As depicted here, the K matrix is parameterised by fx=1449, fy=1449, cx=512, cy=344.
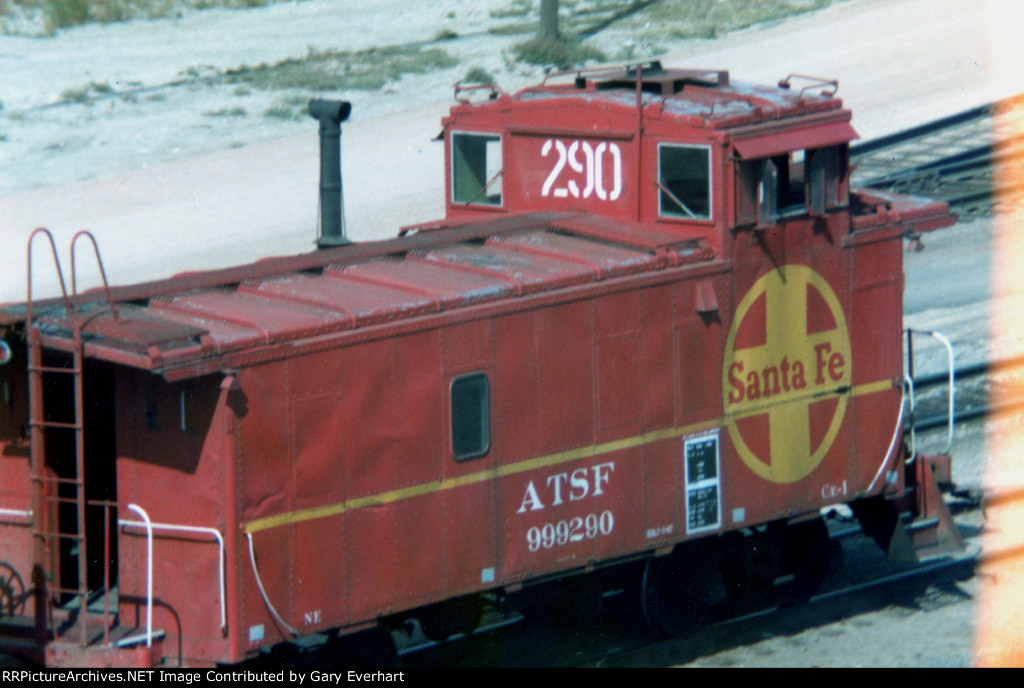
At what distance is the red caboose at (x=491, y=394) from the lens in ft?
32.1

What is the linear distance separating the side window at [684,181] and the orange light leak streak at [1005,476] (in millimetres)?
4514

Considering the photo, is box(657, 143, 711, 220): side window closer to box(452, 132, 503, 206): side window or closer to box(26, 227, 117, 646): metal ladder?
box(452, 132, 503, 206): side window

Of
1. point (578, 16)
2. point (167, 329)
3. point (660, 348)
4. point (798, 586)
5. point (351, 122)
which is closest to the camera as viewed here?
point (167, 329)

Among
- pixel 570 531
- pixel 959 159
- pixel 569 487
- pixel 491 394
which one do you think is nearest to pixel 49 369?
pixel 491 394

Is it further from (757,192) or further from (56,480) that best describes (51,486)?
(757,192)

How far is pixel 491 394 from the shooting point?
35.4 ft

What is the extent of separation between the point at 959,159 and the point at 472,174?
58.8 ft

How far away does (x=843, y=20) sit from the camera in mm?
43125

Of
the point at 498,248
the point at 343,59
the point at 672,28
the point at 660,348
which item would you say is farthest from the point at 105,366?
the point at 672,28

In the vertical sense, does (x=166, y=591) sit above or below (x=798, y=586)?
above

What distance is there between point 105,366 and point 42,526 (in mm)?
1205

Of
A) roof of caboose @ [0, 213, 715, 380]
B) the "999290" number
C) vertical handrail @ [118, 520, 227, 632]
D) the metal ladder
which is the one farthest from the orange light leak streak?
the metal ladder

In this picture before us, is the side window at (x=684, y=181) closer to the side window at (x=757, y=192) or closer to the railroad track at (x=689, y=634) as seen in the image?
the side window at (x=757, y=192)

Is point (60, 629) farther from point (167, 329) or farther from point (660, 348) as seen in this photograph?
point (660, 348)
